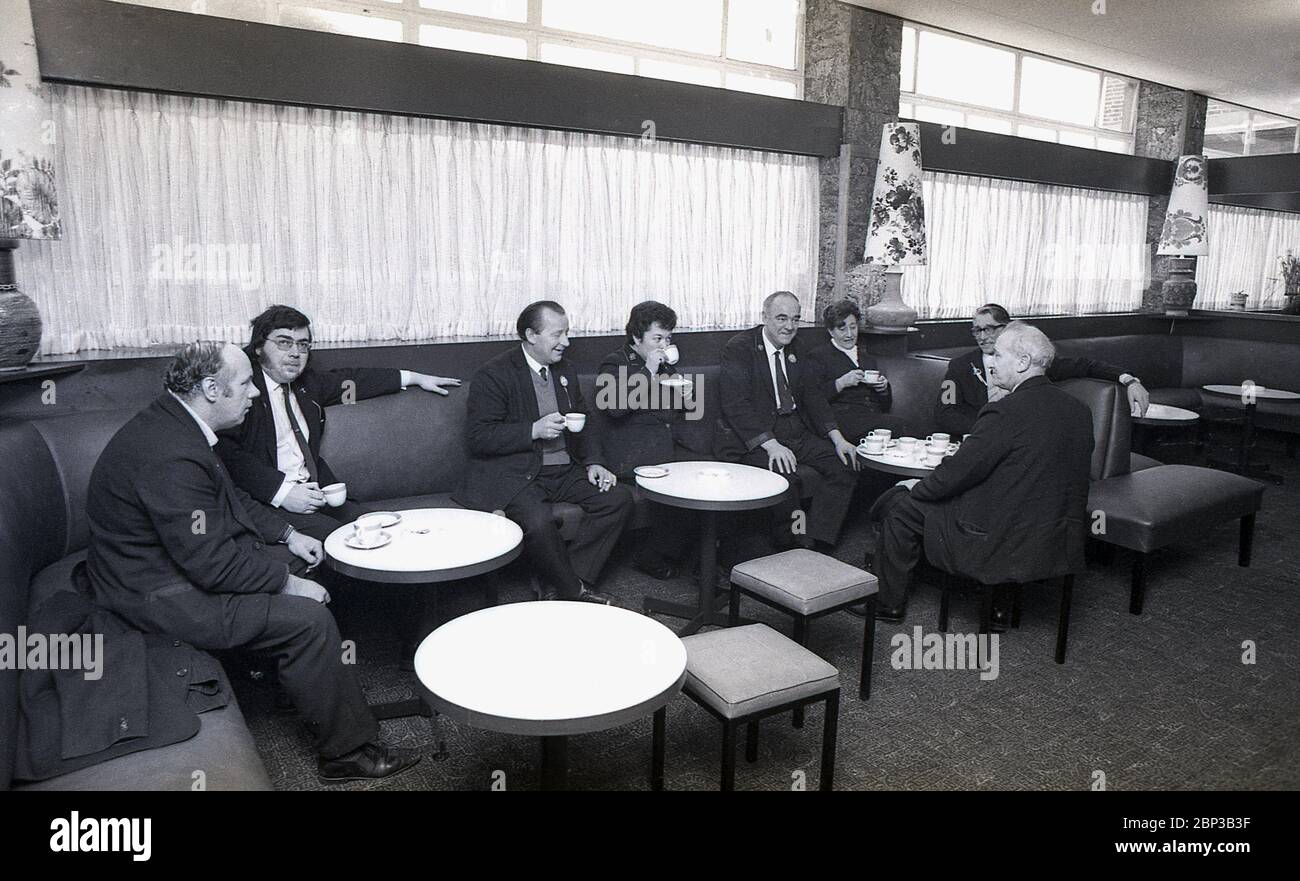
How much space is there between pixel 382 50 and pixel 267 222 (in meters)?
1.02

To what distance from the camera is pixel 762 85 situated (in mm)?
5832

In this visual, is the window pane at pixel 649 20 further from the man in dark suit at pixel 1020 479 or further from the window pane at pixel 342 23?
the man in dark suit at pixel 1020 479

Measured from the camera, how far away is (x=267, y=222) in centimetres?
407

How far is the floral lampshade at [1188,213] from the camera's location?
7.92 meters

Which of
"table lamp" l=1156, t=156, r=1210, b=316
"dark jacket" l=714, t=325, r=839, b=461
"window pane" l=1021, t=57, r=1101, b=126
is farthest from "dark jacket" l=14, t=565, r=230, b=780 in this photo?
"table lamp" l=1156, t=156, r=1210, b=316

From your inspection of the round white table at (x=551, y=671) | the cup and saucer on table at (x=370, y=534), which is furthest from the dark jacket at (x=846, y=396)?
the round white table at (x=551, y=671)

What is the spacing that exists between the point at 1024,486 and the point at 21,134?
3.92 metres

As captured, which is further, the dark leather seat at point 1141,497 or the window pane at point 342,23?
the window pane at point 342,23

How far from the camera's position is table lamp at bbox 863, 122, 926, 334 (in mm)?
5766

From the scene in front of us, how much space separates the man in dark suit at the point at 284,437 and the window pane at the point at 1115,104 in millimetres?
8041

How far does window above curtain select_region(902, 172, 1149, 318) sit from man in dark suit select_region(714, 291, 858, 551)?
244 centimetres

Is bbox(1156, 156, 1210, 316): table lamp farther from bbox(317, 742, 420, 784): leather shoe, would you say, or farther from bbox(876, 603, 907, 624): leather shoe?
bbox(317, 742, 420, 784): leather shoe
